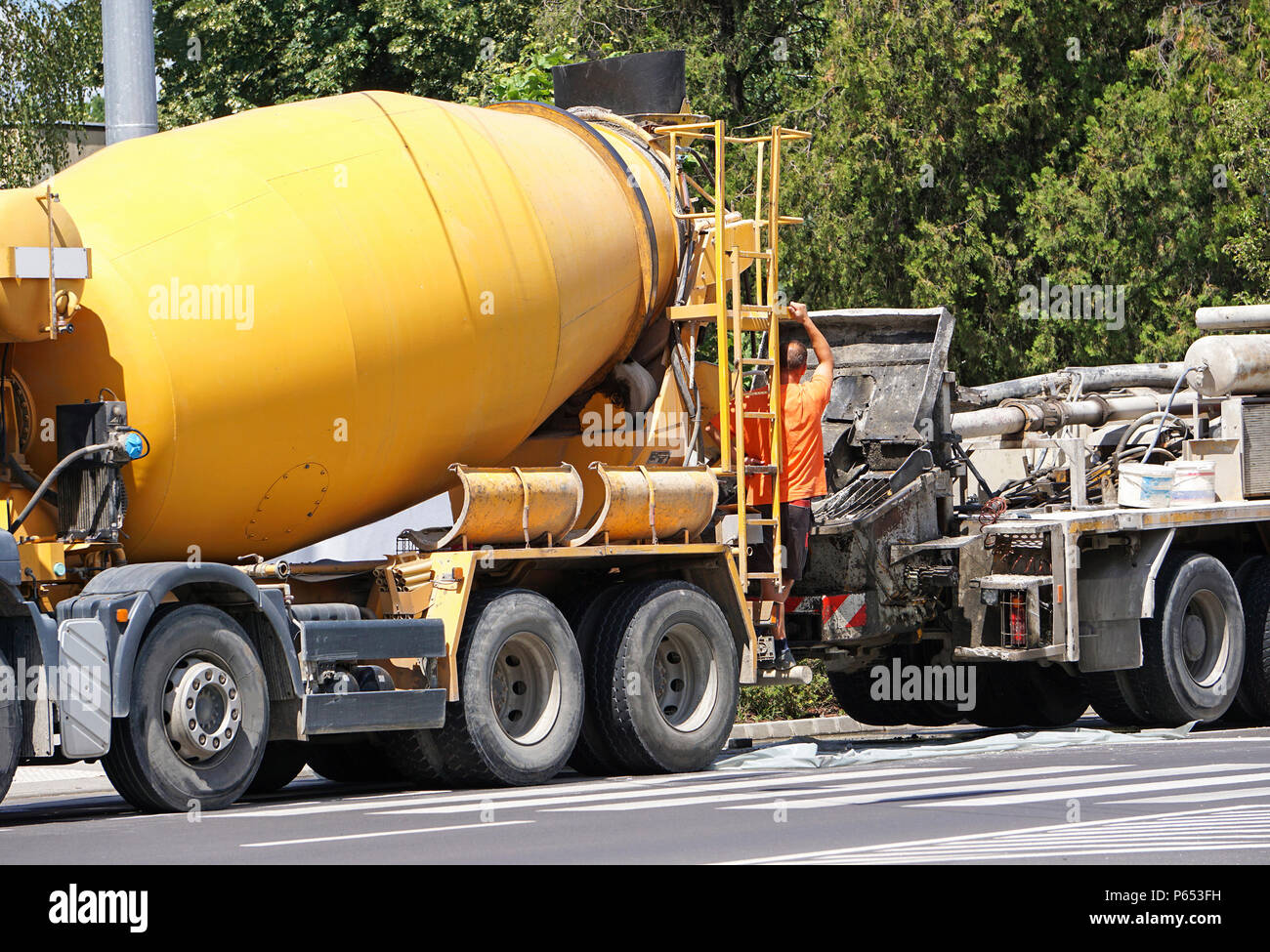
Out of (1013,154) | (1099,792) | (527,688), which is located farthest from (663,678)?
(1013,154)

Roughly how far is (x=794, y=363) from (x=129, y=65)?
4.81 m

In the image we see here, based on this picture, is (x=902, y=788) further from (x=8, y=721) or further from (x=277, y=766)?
(x=8, y=721)

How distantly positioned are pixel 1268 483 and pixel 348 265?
814cm

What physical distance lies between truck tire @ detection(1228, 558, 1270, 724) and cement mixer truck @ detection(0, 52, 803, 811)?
14.9 ft

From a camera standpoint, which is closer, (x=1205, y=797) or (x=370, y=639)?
(x=1205, y=797)

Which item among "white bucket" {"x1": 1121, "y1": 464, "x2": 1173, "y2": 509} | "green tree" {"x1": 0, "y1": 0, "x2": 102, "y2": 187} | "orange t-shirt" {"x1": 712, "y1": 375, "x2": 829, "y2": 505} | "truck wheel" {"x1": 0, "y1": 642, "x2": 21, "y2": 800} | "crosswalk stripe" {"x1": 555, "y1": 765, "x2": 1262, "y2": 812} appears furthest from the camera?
"green tree" {"x1": 0, "y1": 0, "x2": 102, "y2": 187}

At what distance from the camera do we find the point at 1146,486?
15133 mm

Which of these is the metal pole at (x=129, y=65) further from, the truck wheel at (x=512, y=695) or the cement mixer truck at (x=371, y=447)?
the truck wheel at (x=512, y=695)

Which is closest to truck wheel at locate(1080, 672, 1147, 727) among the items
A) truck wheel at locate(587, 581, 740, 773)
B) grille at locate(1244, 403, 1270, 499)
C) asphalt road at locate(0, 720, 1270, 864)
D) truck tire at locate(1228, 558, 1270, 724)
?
truck tire at locate(1228, 558, 1270, 724)

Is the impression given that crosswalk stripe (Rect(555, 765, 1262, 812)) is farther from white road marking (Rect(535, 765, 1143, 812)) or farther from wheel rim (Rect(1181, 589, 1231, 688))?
wheel rim (Rect(1181, 589, 1231, 688))

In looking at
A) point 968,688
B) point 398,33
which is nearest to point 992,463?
point 968,688

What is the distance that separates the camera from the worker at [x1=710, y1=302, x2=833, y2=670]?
13.2 m

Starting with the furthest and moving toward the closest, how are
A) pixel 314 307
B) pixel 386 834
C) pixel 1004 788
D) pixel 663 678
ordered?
pixel 663 678, pixel 314 307, pixel 1004 788, pixel 386 834

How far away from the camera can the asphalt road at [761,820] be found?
777cm
